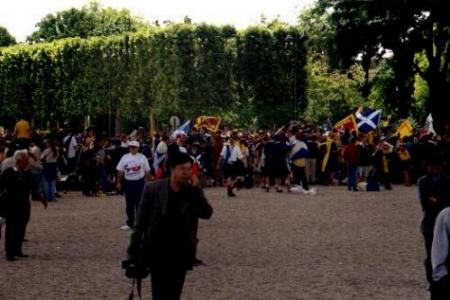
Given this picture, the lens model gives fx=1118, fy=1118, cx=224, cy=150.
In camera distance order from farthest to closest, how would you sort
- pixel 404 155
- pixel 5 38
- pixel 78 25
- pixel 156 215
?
pixel 5 38 < pixel 78 25 < pixel 404 155 < pixel 156 215

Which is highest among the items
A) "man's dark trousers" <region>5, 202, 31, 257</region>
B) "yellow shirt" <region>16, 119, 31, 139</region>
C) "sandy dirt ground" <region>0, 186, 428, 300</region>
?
"yellow shirt" <region>16, 119, 31, 139</region>

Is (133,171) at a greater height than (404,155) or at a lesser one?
A: lesser

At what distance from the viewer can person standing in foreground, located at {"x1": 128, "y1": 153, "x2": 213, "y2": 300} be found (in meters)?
7.65

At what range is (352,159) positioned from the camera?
29.9 m

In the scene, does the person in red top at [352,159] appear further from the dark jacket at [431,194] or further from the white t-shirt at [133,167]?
the dark jacket at [431,194]

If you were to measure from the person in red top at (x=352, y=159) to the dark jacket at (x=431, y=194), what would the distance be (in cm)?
2089

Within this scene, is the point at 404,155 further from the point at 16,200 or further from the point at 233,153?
the point at 16,200

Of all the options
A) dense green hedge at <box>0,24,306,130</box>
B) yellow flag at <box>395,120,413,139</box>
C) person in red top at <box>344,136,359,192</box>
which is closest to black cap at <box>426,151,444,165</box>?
person in red top at <box>344,136,359,192</box>

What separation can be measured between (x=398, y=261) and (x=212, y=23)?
45.9 m

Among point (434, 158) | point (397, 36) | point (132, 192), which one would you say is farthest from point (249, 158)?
point (434, 158)

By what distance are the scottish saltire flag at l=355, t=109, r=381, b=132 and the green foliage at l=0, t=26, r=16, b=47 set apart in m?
72.0

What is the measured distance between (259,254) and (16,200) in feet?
11.1

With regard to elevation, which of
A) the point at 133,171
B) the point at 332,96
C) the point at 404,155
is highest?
Result: the point at 332,96

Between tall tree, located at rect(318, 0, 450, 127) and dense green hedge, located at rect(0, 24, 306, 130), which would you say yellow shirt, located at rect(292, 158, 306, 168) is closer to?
tall tree, located at rect(318, 0, 450, 127)
